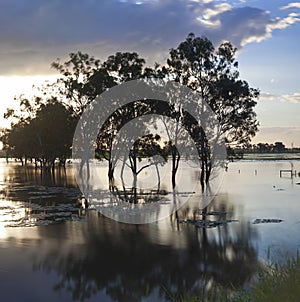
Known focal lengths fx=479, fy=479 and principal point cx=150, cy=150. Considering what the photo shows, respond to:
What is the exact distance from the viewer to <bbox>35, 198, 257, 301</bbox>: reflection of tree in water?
14.8 m

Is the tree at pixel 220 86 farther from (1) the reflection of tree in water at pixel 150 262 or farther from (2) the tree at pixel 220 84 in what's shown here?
(1) the reflection of tree in water at pixel 150 262

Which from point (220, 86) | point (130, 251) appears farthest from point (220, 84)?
point (130, 251)

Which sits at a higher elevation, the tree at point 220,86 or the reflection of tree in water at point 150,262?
the tree at point 220,86

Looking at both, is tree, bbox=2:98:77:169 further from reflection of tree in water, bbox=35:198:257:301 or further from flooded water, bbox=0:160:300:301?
reflection of tree in water, bbox=35:198:257:301

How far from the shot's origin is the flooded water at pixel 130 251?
48.3ft

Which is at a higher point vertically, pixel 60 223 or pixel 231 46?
pixel 231 46

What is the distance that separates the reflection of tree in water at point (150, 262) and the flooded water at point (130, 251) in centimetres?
3

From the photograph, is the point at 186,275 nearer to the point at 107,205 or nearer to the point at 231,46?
the point at 107,205

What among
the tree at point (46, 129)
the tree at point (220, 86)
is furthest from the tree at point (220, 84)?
the tree at point (46, 129)

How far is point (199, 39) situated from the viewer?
5081 centimetres

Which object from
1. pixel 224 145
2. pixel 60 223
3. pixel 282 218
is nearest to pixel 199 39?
pixel 224 145

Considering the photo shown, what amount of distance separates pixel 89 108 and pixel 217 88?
1597 centimetres

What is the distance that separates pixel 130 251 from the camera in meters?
19.4

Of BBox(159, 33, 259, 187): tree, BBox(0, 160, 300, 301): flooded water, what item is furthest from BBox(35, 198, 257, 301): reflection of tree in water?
BBox(159, 33, 259, 187): tree
